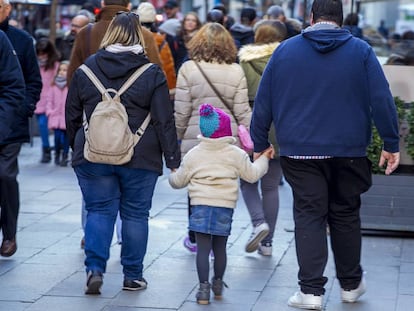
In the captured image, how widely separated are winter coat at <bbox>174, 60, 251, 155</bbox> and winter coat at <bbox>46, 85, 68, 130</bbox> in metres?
5.94

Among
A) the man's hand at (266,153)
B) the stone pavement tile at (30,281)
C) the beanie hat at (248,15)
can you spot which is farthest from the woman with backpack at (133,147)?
the beanie hat at (248,15)

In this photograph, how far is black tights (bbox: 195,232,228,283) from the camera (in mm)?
6918

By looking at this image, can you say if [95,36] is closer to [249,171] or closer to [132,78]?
[132,78]

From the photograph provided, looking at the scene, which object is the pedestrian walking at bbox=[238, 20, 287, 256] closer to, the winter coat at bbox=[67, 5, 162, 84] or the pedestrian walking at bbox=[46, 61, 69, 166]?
Result: the winter coat at bbox=[67, 5, 162, 84]

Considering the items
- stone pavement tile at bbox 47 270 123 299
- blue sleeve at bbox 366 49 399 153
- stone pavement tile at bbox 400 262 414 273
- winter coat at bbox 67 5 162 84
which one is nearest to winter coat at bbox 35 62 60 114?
winter coat at bbox 67 5 162 84

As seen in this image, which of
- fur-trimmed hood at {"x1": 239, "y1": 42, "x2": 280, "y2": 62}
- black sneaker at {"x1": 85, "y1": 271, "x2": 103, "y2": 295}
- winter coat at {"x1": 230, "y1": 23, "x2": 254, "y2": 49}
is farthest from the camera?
winter coat at {"x1": 230, "y1": 23, "x2": 254, "y2": 49}

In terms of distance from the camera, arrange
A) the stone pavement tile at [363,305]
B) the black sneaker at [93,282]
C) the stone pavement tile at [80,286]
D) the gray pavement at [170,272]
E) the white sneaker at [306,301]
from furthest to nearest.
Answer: the stone pavement tile at [80,286] → the black sneaker at [93,282] → the gray pavement at [170,272] → the stone pavement tile at [363,305] → the white sneaker at [306,301]

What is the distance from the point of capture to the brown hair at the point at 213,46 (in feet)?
26.8

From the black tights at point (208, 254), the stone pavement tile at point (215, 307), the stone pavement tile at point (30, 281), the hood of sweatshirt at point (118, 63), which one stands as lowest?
the stone pavement tile at point (30, 281)

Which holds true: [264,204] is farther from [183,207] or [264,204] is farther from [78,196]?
[78,196]

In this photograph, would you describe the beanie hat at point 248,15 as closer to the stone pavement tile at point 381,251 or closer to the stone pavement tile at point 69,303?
the stone pavement tile at point 381,251

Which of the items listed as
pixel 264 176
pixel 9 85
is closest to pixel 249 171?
pixel 264 176

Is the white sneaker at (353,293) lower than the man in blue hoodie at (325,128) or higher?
lower

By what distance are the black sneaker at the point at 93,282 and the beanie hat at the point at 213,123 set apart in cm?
110
